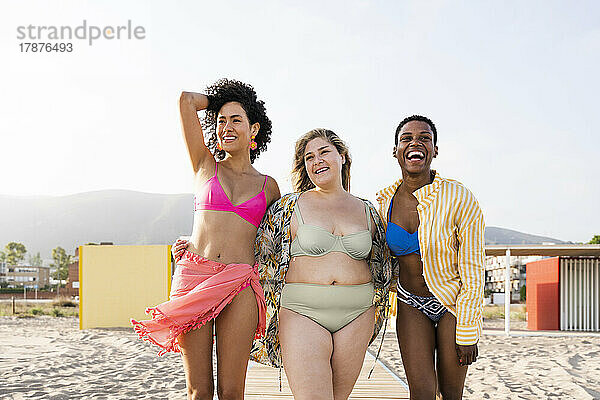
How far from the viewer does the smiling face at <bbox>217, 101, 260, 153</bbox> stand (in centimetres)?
371

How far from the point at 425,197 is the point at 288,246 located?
803 millimetres

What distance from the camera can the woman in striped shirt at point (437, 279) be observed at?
134 inches

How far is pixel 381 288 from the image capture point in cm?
370

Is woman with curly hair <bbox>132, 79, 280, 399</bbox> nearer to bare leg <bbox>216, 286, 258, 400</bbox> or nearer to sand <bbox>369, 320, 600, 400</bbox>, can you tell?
bare leg <bbox>216, 286, 258, 400</bbox>

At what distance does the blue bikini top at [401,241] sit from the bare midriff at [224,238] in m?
0.79

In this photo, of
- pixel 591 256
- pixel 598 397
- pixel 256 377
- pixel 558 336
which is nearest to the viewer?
pixel 256 377

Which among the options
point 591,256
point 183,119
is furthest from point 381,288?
point 591,256

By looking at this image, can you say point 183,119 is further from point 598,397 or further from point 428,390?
point 598,397

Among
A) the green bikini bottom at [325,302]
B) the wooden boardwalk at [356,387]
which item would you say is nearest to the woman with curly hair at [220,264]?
the green bikini bottom at [325,302]

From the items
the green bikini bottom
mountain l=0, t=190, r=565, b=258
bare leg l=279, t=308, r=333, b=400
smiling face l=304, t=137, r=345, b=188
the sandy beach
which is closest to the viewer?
bare leg l=279, t=308, r=333, b=400

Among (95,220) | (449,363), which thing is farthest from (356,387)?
(95,220)

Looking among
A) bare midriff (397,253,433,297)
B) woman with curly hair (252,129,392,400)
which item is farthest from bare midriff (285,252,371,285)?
bare midriff (397,253,433,297)

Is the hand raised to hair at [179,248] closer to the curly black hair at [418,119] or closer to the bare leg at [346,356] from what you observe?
the bare leg at [346,356]

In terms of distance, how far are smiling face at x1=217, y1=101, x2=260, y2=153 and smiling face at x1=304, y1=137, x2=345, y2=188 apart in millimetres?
388
